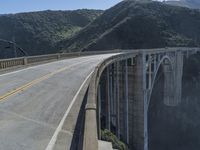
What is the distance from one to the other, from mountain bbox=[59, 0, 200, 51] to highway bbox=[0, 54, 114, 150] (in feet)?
240

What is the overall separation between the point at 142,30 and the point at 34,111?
86.1 metres

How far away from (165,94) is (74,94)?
4905 cm

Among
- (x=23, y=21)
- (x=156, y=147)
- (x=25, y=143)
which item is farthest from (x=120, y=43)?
(x=25, y=143)

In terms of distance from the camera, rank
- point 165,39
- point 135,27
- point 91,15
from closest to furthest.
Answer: point 165,39
point 135,27
point 91,15

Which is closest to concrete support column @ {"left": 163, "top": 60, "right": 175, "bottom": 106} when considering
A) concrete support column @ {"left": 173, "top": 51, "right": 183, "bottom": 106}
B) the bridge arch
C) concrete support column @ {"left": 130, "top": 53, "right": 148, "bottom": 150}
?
the bridge arch

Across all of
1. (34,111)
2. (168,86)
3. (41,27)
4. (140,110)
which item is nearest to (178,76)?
(168,86)

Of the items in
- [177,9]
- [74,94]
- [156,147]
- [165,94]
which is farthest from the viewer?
[177,9]

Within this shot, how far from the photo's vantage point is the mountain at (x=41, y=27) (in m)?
123

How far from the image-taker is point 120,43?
9250cm

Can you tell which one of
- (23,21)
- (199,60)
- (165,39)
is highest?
(23,21)

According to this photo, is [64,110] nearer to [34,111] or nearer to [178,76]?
[34,111]

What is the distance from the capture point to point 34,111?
39.0ft

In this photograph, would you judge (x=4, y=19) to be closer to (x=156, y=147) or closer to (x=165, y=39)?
(x=165, y=39)

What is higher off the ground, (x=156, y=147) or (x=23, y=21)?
(x=23, y=21)
